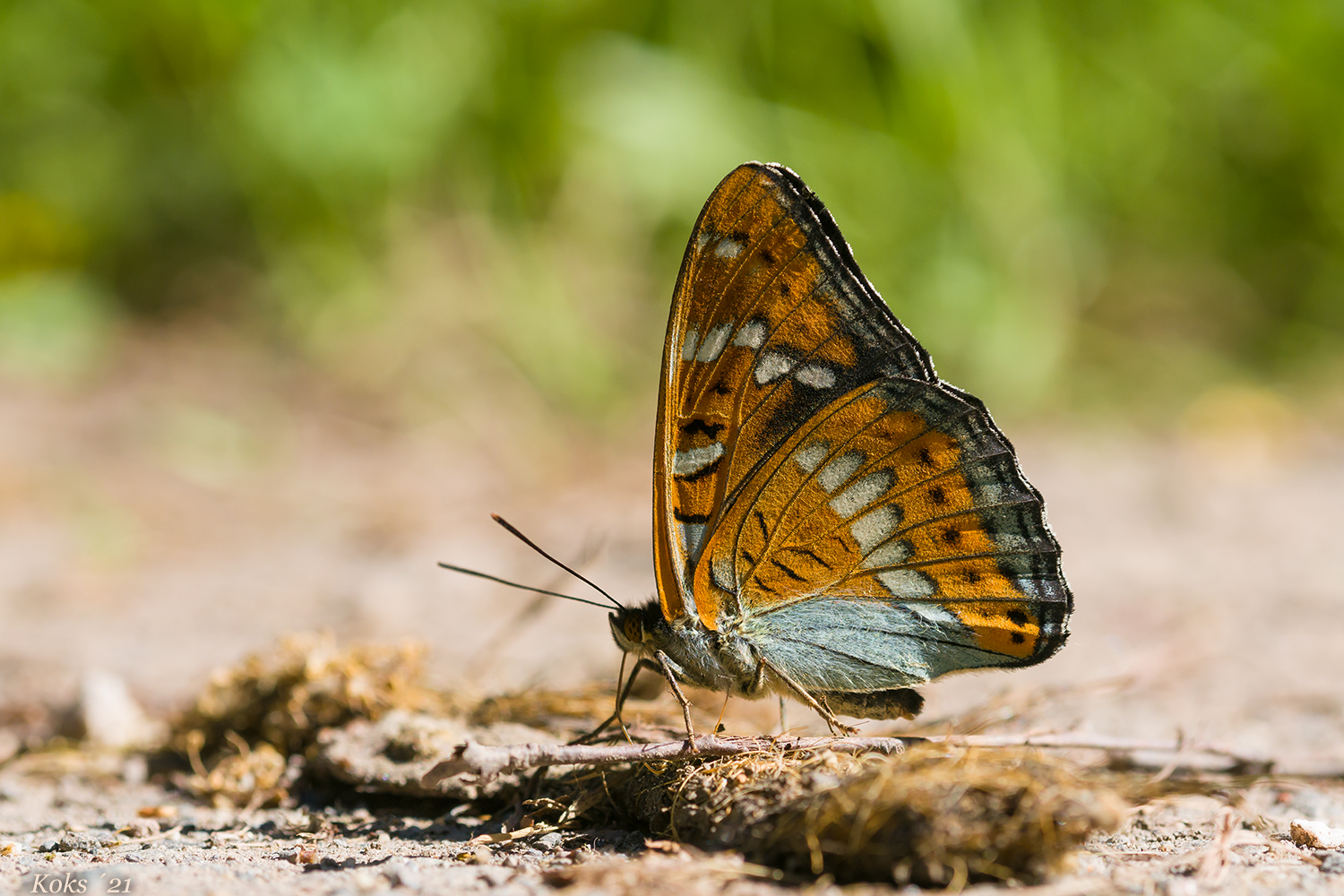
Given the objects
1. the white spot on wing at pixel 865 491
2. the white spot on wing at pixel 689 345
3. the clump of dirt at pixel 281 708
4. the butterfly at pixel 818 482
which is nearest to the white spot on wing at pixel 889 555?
the butterfly at pixel 818 482

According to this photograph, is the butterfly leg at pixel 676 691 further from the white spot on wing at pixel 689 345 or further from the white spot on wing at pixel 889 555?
the white spot on wing at pixel 689 345

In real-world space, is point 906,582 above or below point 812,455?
below

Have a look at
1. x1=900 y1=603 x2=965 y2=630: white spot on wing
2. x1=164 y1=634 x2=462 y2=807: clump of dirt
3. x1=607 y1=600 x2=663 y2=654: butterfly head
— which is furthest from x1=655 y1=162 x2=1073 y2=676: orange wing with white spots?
x1=164 y1=634 x2=462 y2=807: clump of dirt

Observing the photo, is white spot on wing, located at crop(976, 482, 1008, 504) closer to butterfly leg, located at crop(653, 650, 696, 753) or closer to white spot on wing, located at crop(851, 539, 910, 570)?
white spot on wing, located at crop(851, 539, 910, 570)

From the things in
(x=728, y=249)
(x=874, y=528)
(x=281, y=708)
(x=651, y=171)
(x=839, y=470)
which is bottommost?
(x=281, y=708)

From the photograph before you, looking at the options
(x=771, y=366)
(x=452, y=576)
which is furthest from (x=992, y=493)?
(x=452, y=576)

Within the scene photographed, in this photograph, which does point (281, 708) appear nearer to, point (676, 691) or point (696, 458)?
point (676, 691)

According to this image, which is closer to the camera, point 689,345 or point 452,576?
point 689,345
